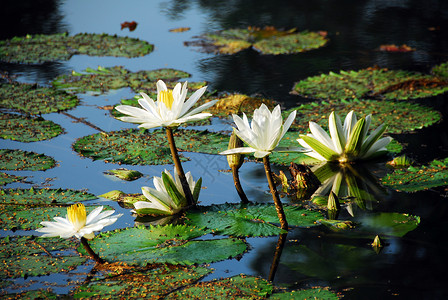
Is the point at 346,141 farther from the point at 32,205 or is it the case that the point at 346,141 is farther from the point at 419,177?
the point at 32,205

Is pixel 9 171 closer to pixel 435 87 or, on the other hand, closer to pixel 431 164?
pixel 431 164

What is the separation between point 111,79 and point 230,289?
11.0 feet

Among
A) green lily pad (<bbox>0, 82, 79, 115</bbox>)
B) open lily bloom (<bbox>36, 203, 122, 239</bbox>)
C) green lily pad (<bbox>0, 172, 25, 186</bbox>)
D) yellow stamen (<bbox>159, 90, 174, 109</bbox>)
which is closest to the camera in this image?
open lily bloom (<bbox>36, 203, 122, 239</bbox>)

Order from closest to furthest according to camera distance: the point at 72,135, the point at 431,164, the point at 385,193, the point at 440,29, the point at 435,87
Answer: the point at 385,193 → the point at 431,164 → the point at 72,135 → the point at 435,87 → the point at 440,29

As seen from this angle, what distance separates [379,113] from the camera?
381 cm

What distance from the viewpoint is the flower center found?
1.99 meters

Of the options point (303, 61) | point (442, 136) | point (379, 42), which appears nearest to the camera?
point (442, 136)

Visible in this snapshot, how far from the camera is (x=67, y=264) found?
2131mm

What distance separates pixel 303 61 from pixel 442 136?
2.11m

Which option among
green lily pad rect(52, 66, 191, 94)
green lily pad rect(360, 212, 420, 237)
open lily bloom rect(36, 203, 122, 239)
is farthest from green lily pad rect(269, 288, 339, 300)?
green lily pad rect(52, 66, 191, 94)

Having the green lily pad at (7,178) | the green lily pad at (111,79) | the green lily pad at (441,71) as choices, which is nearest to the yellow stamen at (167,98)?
the green lily pad at (7,178)

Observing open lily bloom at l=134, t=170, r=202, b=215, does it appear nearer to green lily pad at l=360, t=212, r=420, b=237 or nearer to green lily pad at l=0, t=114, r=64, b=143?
green lily pad at l=360, t=212, r=420, b=237

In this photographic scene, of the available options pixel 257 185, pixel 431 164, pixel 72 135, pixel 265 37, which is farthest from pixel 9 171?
pixel 265 37

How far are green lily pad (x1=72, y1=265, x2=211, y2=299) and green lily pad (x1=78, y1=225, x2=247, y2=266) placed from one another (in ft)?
0.14
